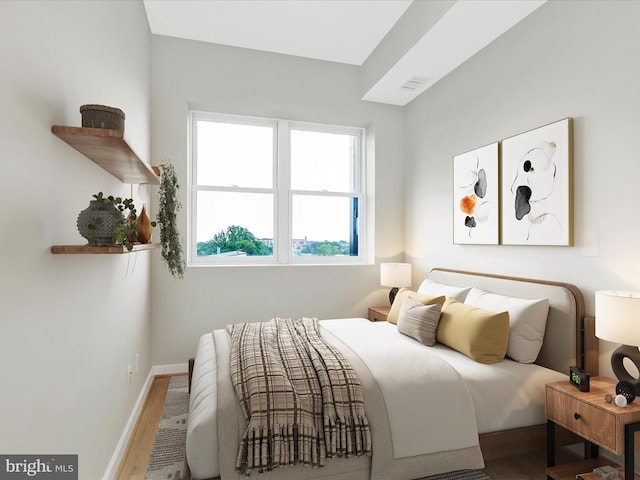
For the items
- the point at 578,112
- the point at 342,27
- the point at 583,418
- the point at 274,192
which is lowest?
the point at 583,418

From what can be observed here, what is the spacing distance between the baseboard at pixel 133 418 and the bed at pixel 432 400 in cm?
55

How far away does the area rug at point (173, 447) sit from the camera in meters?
1.88

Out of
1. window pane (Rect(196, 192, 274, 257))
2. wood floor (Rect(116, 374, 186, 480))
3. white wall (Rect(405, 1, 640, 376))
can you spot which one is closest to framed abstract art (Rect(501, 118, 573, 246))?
white wall (Rect(405, 1, 640, 376))

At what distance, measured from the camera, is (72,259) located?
142 centimetres

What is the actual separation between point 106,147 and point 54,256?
1.53 ft

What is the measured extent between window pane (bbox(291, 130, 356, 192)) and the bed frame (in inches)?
95.0

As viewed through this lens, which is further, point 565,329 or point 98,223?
point 565,329

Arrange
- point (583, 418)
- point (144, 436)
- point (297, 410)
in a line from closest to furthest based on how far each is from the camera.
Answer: point (297, 410) → point (583, 418) → point (144, 436)

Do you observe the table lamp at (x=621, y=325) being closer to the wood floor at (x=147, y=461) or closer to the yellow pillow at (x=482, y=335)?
the yellow pillow at (x=482, y=335)

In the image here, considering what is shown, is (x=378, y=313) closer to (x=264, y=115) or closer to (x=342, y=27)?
(x=264, y=115)

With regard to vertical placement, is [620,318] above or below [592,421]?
above

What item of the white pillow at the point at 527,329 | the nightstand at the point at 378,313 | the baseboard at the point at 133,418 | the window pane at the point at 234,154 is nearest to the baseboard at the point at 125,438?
the baseboard at the point at 133,418

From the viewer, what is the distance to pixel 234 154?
3.95 metres

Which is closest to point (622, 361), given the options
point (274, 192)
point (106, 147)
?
point (106, 147)
